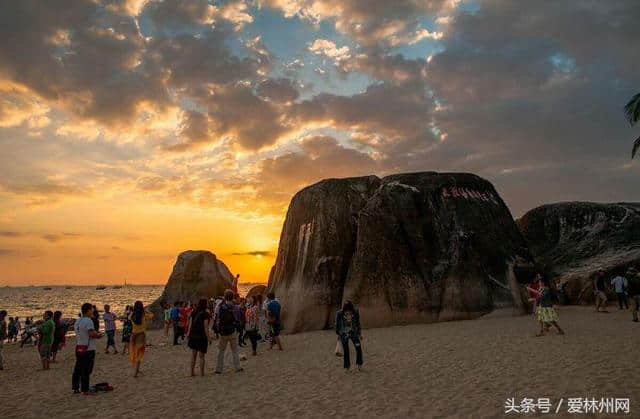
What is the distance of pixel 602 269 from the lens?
29375 mm

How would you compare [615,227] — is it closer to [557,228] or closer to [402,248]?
[557,228]

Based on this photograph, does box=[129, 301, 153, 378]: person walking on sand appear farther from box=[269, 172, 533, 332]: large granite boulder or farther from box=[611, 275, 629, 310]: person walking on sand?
box=[611, 275, 629, 310]: person walking on sand

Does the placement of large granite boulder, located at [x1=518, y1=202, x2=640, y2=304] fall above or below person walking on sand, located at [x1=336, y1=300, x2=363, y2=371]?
above

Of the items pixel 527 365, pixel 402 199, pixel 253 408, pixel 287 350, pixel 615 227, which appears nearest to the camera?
pixel 253 408

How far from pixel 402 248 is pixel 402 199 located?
3226mm

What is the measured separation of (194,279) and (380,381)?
3579 centimetres

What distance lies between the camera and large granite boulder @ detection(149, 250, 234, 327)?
42719mm

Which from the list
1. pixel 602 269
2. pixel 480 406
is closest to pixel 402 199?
pixel 602 269

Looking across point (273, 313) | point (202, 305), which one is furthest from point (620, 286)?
point (202, 305)

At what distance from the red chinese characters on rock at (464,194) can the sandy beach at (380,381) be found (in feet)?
35.4

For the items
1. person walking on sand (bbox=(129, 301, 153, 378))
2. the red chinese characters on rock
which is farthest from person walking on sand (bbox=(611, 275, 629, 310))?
person walking on sand (bbox=(129, 301, 153, 378))

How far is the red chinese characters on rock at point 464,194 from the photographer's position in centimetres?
2717

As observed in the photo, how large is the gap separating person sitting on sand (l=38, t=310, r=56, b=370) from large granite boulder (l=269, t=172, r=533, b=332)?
1237 cm

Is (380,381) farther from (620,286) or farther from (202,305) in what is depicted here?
(620,286)
